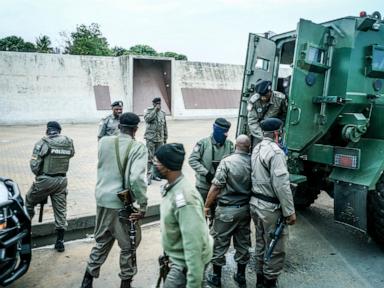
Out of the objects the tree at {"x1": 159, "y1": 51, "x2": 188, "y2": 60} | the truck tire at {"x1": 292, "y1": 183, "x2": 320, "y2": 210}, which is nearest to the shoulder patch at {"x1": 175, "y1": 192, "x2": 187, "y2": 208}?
the truck tire at {"x1": 292, "y1": 183, "x2": 320, "y2": 210}

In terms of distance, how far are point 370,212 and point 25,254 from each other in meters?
3.64

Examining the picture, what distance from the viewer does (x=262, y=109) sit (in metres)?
4.86

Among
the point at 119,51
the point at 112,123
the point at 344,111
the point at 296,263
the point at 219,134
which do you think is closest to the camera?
the point at 219,134

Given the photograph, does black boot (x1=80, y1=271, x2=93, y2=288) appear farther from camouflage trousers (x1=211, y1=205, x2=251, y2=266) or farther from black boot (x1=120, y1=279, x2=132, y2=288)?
camouflage trousers (x1=211, y1=205, x2=251, y2=266)

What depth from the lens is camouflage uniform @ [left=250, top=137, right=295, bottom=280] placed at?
3.36 meters

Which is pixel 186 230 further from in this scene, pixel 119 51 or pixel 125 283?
pixel 119 51

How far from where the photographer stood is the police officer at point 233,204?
3594 mm

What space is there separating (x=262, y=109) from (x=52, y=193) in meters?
2.76

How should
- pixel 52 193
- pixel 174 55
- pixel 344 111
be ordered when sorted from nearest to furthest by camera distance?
pixel 52 193
pixel 344 111
pixel 174 55

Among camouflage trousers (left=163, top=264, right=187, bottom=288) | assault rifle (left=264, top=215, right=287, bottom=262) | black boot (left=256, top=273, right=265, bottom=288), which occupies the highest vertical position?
camouflage trousers (left=163, top=264, right=187, bottom=288)

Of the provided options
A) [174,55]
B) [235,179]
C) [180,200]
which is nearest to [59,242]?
[235,179]

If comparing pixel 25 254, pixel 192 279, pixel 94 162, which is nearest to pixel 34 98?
pixel 94 162

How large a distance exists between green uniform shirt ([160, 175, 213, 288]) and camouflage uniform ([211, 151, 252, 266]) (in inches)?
52.1

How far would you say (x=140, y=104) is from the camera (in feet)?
60.0
